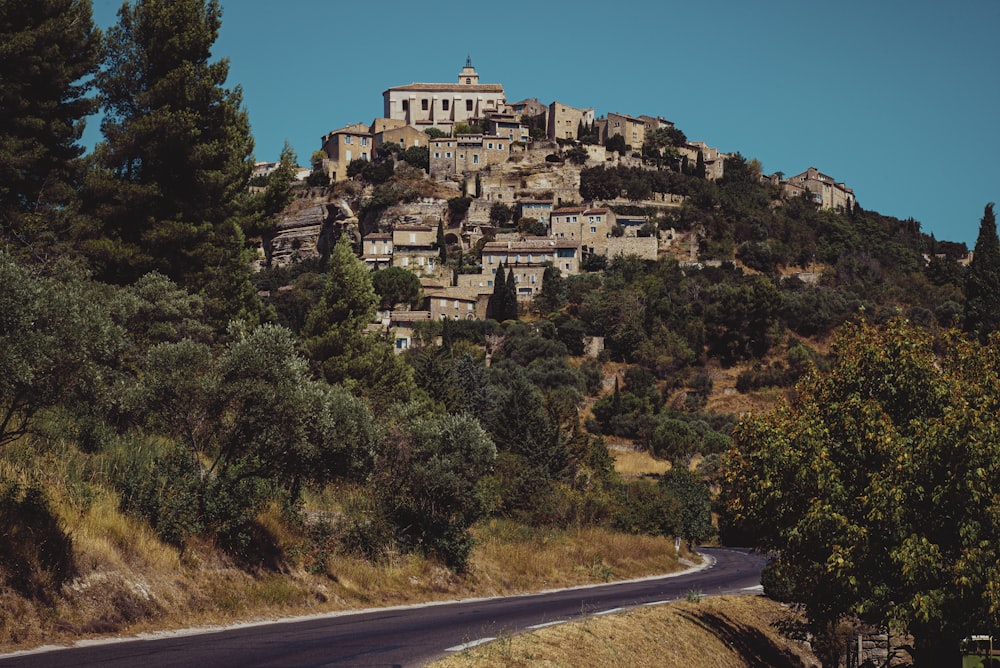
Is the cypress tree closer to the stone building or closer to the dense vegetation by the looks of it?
the stone building

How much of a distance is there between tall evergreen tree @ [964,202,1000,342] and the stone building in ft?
320

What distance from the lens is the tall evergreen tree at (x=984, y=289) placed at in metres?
78.0

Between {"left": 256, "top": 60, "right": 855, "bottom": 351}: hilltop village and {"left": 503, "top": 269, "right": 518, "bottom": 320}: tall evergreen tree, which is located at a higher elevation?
{"left": 256, "top": 60, "right": 855, "bottom": 351}: hilltop village

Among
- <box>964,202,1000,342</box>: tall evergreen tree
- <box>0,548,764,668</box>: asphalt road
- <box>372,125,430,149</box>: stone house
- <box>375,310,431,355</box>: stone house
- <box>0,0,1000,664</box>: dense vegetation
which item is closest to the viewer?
<box>0,548,764,668</box>: asphalt road

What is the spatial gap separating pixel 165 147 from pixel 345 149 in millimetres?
130402

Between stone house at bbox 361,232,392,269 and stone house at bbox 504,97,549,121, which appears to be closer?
stone house at bbox 361,232,392,269

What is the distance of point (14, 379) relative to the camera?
11.9 metres

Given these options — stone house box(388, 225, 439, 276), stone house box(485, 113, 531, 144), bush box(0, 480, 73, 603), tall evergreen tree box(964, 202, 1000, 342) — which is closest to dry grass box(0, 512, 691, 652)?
bush box(0, 480, 73, 603)

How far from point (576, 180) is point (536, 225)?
58.9 ft

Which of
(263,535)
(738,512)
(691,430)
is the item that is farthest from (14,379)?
(691,430)

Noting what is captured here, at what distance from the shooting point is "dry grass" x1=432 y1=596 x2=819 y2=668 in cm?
1203

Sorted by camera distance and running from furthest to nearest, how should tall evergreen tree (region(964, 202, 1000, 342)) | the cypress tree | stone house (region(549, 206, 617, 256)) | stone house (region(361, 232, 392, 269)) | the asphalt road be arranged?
1. stone house (region(549, 206, 617, 256))
2. stone house (region(361, 232, 392, 269))
3. the cypress tree
4. tall evergreen tree (region(964, 202, 1000, 342))
5. the asphalt road

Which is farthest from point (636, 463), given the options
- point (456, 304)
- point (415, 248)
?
point (415, 248)

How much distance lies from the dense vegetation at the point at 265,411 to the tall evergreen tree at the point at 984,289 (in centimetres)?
2906
